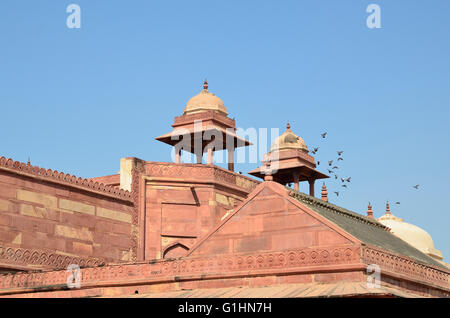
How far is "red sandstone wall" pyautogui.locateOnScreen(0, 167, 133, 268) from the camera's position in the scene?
75.7 ft

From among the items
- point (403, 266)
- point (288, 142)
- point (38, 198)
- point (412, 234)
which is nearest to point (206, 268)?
point (403, 266)

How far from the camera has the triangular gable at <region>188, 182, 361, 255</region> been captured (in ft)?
60.3

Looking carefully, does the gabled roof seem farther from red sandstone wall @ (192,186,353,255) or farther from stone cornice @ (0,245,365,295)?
stone cornice @ (0,245,365,295)

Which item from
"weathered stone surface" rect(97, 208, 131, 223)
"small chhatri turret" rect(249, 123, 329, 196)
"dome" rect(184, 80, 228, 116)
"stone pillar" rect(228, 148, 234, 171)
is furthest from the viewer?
"small chhatri turret" rect(249, 123, 329, 196)

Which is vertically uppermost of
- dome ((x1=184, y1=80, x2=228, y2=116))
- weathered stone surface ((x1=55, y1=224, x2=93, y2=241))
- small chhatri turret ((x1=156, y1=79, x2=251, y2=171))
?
dome ((x1=184, y1=80, x2=228, y2=116))

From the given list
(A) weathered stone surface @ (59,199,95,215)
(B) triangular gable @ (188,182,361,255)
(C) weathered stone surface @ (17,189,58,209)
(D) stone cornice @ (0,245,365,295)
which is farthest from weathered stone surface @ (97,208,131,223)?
(B) triangular gable @ (188,182,361,255)

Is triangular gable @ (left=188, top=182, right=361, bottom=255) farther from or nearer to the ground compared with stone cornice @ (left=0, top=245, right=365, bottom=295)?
farther from the ground

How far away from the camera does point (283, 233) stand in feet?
62.0

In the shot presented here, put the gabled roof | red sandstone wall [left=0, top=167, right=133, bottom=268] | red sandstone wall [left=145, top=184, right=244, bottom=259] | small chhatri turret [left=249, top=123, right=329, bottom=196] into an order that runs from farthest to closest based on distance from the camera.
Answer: small chhatri turret [left=249, top=123, right=329, bottom=196] < red sandstone wall [left=145, top=184, right=244, bottom=259] < red sandstone wall [left=0, top=167, right=133, bottom=268] < the gabled roof

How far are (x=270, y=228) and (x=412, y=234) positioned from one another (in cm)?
2171

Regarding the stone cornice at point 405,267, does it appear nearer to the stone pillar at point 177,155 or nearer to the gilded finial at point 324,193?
the gilded finial at point 324,193

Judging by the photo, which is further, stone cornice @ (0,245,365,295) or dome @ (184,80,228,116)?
dome @ (184,80,228,116)

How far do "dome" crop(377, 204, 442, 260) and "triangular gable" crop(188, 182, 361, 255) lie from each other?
20.6 metres
